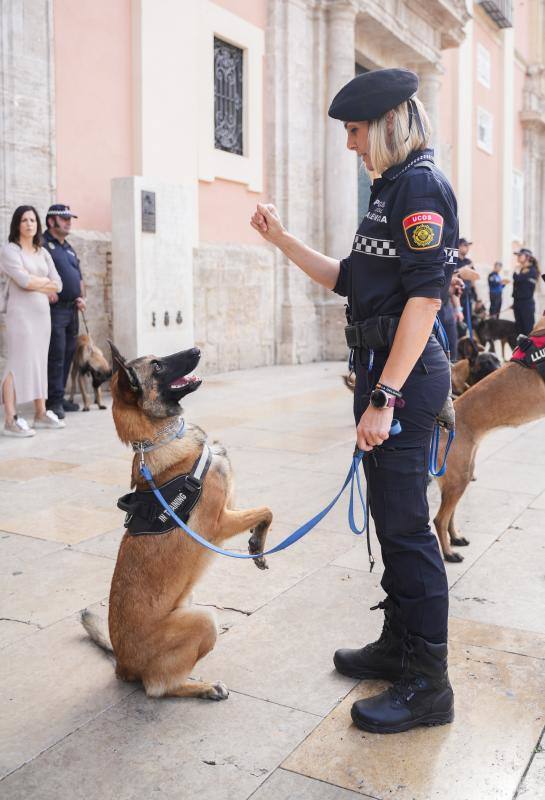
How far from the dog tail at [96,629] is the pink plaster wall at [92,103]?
7.60m

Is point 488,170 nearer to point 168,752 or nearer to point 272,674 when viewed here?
point 272,674

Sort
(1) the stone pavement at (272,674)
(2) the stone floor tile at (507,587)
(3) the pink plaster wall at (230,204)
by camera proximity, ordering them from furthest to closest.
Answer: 1. (3) the pink plaster wall at (230,204)
2. (2) the stone floor tile at (507,587)
3. (1) the stone pavement at (272,674)

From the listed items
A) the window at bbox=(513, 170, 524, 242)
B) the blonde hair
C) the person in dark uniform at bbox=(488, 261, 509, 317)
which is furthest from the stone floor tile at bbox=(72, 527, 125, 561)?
the window at bbox=(513, 170, 524, 242)

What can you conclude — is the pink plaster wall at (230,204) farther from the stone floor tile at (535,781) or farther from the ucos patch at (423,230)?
the stone floor tile at (535,781)

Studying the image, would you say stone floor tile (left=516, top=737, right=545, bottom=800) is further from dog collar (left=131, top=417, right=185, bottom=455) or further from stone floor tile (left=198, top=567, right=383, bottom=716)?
dog collar (left=131, top=417, right=185, bottom=455)

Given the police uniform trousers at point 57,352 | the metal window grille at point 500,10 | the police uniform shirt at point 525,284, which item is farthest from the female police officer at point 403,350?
the metal window grille at point 500,10

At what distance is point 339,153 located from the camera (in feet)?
48.5

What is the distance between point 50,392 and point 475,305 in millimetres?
9141

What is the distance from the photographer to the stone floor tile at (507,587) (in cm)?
358

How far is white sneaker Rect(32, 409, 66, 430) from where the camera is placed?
8078 mm

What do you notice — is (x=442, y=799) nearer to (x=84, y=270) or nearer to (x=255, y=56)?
(x=84, y=270)

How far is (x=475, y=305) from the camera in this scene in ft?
50.1

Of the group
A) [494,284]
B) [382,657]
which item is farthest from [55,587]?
[494,284]

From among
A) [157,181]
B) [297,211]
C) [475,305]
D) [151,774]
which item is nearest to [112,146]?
[157,181]
